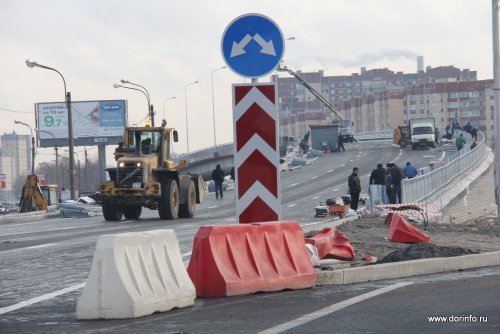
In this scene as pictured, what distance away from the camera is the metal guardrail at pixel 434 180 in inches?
1400

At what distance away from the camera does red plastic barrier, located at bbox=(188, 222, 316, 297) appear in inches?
454

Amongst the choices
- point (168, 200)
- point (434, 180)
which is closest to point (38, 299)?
point (168, 200)

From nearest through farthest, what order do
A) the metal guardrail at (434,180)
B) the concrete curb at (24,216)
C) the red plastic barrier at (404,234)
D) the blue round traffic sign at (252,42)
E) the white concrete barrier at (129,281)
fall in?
1. the white concrete barrier at (129,281)
2. the blue round traffic sign at (252,42)
3. the red plastic barrier at (404,234)
4. the metal guardrail at (434,180)
5. the concrete curb at (24,216)

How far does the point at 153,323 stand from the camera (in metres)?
9.66

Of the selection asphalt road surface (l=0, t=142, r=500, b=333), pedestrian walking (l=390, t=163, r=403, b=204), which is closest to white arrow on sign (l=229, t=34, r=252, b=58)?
asphalt road surface (l=0, t=142, r=500, b=333)

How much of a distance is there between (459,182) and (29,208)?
2088 centimetres

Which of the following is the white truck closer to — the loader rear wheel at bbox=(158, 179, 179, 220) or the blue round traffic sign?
the loader rear wheel at bbox=(158, 179, 179, 220)

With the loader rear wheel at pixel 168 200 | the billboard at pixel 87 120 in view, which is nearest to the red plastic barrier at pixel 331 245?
the loader rear wheel at pixel 168 200

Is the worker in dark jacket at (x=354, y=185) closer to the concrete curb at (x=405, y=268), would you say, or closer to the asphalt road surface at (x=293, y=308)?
the asphalt road surface at (x=293, y=308)

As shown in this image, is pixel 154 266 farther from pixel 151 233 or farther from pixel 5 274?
pixel 5 274

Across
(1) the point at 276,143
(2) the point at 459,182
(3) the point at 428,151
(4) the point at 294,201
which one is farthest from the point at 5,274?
(3) the point at 428,151

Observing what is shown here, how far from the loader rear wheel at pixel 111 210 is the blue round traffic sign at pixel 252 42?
2399cm

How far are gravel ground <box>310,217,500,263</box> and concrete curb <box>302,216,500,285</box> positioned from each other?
1.95ft

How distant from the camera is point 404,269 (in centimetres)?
1355
